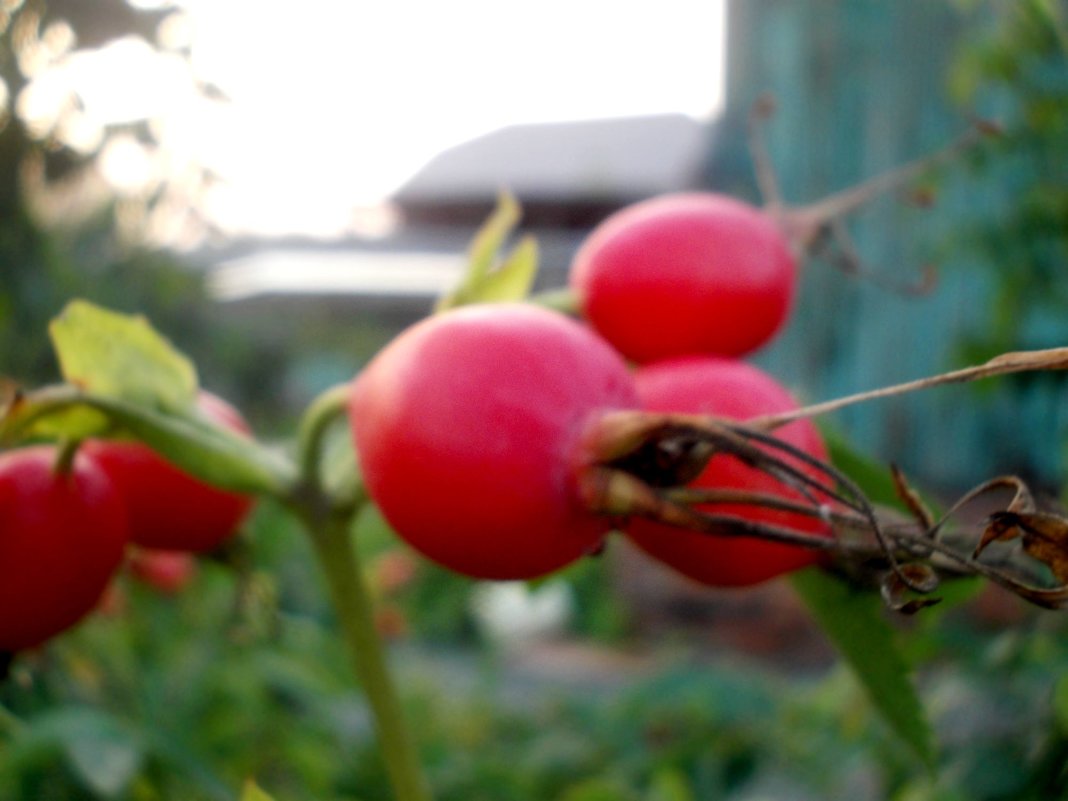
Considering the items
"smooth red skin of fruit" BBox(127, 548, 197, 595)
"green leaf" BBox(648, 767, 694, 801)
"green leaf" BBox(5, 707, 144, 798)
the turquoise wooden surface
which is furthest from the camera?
the turquoise wooden surface

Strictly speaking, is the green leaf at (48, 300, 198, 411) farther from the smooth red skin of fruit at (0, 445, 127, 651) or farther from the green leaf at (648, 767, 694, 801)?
the green leaf at (648, 767, 694, 801)

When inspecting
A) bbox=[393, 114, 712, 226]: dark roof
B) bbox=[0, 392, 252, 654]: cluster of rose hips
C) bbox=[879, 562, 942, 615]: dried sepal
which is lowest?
bbox=[393, 114, 712, 226]: dark roof

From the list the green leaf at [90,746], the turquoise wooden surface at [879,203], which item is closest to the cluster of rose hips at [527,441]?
the green leaf at [90,746]

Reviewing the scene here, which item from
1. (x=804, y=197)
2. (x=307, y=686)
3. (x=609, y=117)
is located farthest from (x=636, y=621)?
(x=609, y=117)

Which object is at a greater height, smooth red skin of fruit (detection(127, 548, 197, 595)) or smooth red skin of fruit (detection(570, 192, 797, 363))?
smooth red skin of fruit (detection(570, 192, 797, 363))

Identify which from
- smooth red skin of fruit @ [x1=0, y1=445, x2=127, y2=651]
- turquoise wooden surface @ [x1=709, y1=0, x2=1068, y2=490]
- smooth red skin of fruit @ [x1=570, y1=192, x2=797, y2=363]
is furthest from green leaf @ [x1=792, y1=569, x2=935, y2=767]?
turquoise wooden surface @ [x1=709, y1=0, x2=1068, y2=490]

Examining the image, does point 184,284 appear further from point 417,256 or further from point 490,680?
point 417,256

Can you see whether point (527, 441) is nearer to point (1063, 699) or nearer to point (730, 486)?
point (730, 486)
